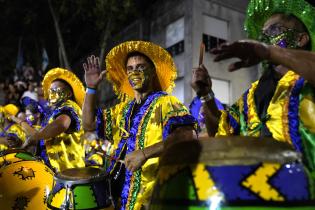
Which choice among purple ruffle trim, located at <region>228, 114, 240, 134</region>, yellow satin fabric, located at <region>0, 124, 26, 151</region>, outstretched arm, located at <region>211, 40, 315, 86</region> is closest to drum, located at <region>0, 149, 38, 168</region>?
purple ruffle trim, located at <region>228, 114, 240, 134</region>

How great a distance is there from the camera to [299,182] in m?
1.38

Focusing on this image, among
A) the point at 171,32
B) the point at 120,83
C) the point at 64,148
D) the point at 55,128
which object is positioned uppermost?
the point at 171,32

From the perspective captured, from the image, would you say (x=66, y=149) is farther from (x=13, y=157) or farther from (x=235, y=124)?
(x=235, y=124)

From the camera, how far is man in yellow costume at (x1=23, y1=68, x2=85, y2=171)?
496 centimetres

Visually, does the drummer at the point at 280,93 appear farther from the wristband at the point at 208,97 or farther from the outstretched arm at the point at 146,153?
the outstretched arm at the point at 146,153

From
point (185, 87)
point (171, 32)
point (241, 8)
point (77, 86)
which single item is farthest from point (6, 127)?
point (241, 8)

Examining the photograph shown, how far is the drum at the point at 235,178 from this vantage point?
1.33 meters

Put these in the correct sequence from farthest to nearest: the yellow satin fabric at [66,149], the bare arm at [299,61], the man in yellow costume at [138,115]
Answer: the yellow satin fabric at [66,149] → the man in yellow costume at [138,115] → the bare arm at [299,61]

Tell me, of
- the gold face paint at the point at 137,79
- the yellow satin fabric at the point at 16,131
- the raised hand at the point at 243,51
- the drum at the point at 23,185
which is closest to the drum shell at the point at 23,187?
the drum at the point at 23,185

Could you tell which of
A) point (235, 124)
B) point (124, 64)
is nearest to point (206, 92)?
point (235, 124)

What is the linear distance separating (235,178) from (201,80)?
1283mm

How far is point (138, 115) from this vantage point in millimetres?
3453

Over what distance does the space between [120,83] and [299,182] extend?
297 centimetres

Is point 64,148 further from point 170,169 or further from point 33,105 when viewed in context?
point 170,169
